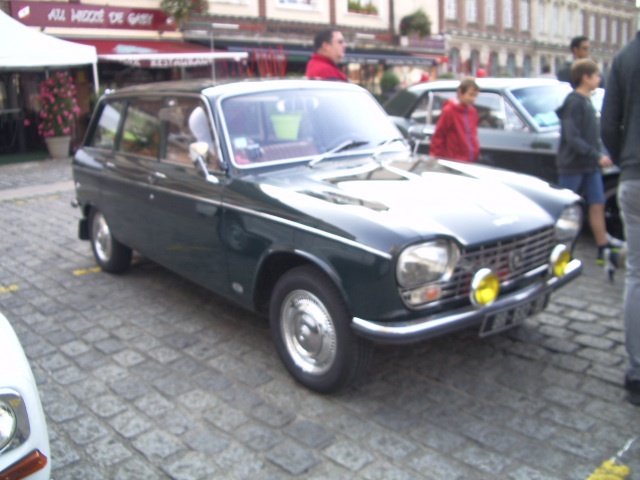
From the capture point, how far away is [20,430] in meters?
2.12

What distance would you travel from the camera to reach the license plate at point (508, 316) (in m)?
3.30

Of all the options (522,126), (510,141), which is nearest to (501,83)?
(522,126)

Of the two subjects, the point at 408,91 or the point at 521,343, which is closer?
the point at 521,343

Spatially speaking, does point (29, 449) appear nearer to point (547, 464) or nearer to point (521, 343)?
point (547, 464)

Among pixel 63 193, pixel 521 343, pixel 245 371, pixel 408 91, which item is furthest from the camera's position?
pixel 63 193

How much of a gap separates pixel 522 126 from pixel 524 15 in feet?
121

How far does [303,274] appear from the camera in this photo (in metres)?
3.43

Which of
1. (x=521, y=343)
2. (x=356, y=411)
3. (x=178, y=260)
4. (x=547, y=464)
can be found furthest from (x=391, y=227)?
(x=178, y=260)

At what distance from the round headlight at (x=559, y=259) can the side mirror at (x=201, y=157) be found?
2.06 meters

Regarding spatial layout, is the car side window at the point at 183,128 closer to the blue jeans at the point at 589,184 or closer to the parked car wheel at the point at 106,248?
the parked car wheel at the point at 106,248

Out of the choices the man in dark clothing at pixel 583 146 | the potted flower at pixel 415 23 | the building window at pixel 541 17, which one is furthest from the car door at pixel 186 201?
the building window at pixel 541 17

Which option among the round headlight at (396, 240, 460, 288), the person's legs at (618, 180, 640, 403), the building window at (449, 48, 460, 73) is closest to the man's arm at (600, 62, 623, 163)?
the person's legs at (618, 180, 640, 403)

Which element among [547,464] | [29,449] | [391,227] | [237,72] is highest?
[237,72]

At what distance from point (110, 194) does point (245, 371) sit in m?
2.31
